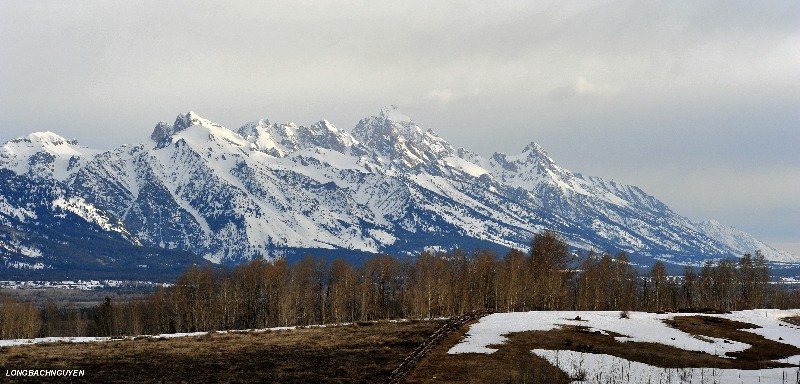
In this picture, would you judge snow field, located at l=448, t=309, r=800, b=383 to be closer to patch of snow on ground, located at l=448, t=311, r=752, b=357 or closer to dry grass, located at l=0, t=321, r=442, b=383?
patch of snow on ground, located at l=448, t=311, r=752, b=357

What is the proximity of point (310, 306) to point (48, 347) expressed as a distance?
92.7 m

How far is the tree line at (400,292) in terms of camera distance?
439 feet

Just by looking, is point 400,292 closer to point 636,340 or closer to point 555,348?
point 636,340

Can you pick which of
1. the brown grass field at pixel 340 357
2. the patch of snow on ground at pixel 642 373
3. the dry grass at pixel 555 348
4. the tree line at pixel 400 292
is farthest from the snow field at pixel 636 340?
the tree line at pixel 400 292

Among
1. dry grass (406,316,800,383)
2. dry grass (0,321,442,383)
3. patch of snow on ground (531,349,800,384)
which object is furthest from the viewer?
dry grass (0,321,442,383)

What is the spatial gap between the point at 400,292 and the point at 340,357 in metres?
108

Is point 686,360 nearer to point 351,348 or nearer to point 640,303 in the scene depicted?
point 351,348

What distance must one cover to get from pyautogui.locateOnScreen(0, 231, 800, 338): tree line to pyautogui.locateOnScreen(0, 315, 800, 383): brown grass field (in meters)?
56.2

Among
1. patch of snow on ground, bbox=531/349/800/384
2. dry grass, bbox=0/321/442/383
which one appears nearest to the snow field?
patch of snow on ground, bbox=531/349/800/384

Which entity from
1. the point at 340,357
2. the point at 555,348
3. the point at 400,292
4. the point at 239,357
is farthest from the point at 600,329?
the point at 400,292

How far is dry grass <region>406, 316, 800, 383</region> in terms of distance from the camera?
159 feet

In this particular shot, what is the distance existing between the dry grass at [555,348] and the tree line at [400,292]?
56.6 metres

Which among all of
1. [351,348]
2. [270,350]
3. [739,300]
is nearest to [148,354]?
[270,350]

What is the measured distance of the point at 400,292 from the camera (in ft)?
542
